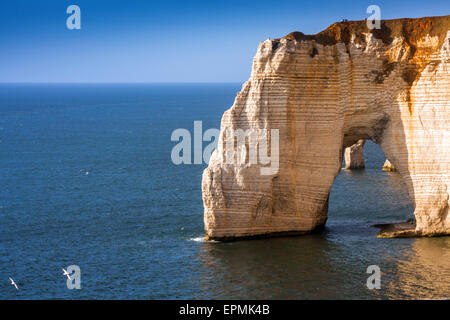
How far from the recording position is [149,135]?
374 ft

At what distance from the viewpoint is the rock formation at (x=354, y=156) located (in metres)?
71.9

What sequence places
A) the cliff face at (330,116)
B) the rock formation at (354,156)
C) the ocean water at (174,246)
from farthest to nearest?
the rock formation at (354,156) → the cliff face at (330,116) → the ocean water at (174,246)

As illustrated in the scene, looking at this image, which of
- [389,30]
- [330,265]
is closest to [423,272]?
[330,265]

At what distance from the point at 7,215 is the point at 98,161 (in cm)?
2894

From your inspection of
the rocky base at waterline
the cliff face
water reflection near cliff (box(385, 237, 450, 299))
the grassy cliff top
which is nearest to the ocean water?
water reflection near cliff (box(385, 237, 450, 299))

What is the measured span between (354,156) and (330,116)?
90.9 feet

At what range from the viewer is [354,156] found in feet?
236

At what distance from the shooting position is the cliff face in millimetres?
44188

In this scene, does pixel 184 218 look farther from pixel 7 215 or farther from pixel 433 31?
pixel 433 31

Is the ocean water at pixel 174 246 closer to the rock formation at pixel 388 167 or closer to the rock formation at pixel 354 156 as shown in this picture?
the rock formation at pixel 388 167

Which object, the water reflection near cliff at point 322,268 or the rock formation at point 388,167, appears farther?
the rock formation at point 388,167

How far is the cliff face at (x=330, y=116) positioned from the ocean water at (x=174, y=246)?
6.89 ft

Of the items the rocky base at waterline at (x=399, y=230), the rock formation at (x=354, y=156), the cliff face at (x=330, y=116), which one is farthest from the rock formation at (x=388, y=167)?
the cliff face at (x=330, y=116)

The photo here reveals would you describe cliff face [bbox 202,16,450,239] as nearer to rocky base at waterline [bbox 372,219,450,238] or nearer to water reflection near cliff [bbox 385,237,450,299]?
rocky base at waterline [bbox 372,219,450,238]
